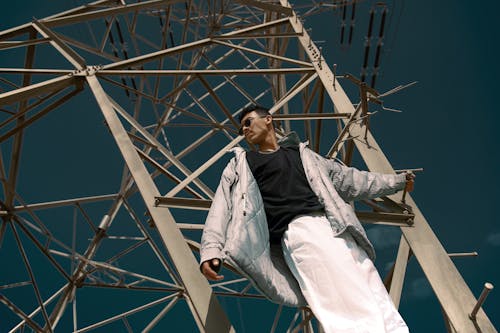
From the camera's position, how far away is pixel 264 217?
381 centimetres

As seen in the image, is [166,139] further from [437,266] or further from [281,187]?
[437,266]

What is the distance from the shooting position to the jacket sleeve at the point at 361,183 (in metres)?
4.32

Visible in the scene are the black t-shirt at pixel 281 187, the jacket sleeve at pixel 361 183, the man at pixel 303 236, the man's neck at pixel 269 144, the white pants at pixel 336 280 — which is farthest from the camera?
the man's neck at pixel 269 144

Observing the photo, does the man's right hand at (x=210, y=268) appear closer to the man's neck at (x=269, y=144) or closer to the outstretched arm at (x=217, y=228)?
the outstretched arm at (x=217, y=228)

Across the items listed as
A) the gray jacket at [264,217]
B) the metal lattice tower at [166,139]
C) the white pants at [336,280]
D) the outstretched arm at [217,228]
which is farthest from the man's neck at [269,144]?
the white pants at [336,280]

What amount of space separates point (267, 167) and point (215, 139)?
64.3ft

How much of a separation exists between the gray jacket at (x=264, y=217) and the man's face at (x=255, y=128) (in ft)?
0.99

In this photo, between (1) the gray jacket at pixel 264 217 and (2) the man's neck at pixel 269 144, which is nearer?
(1) the gray jacket at pixel 264 217

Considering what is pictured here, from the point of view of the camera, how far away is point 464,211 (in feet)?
97.0

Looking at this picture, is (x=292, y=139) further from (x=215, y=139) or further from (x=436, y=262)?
(x=215, y=139)

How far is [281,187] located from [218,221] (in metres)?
0.70

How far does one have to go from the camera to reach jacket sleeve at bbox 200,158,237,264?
135 inches

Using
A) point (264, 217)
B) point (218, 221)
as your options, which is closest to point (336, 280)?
point (264, 217)

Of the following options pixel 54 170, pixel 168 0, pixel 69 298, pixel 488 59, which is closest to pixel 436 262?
pixel 168 0
